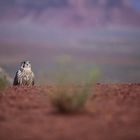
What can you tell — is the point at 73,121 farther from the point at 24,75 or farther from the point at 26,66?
the point at 26,66

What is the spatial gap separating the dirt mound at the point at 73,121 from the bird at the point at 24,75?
8.62m

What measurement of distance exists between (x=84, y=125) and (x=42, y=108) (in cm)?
171

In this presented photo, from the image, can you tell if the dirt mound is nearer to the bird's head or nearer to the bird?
the bird

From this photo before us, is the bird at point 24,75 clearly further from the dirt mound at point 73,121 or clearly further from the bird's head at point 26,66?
the dirt mound at point 73,121

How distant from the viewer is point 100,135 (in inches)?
265

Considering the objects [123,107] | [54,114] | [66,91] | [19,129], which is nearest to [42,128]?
[19,129]

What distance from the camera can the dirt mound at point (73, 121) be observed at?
6.79 m

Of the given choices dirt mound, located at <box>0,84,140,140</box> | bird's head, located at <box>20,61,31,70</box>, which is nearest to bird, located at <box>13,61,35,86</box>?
bird's head, located at <box>20,61,31,70</box>

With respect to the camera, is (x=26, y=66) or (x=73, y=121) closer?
(x=73, y=121)

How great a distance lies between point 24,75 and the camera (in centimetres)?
1848

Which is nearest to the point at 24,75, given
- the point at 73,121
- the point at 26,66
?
the point at 26,66

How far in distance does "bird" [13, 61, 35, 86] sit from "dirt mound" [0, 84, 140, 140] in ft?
28.3

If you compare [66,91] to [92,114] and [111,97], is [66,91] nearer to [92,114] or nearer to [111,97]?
[92,114]

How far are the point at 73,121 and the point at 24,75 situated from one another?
1125cm
